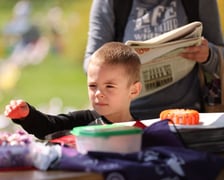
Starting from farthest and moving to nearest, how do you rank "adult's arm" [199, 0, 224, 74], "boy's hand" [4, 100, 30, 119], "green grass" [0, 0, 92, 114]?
"green grass" [0, 0, 92, 114], "adult's arm" [199, 0, 224, 74], "boy's hand" [4, 100, 30, 119]

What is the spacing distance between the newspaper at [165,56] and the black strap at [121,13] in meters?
0.17

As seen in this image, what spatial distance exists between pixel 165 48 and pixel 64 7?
45.5 inches

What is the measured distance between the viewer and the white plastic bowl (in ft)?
3.76

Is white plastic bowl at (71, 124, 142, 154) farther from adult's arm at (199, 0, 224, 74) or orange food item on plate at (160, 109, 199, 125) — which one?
adult's arm at (199, 0, 224, 74)

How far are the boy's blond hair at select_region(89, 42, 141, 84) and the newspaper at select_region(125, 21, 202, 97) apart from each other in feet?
0.42

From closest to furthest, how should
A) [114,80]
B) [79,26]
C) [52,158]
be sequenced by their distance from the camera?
[52,158] → [114,80] → [79,26]

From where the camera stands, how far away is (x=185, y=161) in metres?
1.14

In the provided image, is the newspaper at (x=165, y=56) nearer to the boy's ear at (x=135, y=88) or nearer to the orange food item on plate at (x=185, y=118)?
the boy's ear at (x=135, y=88)

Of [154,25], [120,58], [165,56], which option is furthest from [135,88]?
[154,25]

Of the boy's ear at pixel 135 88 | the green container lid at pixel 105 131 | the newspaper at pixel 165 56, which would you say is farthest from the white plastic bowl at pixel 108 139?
the newspaper at pixel 165 56

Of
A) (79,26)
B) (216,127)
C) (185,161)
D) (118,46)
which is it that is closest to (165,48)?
(118,46)

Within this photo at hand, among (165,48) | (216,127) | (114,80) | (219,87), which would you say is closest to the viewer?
(216,127)

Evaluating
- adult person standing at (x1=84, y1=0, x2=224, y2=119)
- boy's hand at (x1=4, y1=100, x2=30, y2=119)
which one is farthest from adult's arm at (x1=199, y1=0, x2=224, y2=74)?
boy's hand at (x1=4, y1=100, x2=30, y2=119)

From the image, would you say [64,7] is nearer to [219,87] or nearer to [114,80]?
[219,87]
